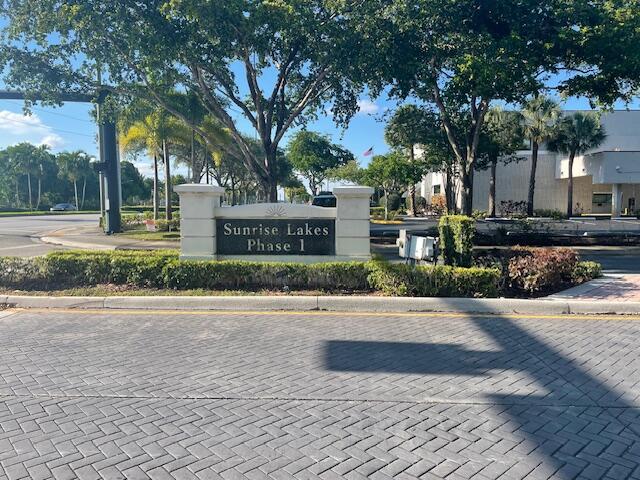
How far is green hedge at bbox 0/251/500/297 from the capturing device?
331 inches

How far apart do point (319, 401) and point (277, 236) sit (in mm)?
6044

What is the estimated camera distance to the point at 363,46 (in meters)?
13.3

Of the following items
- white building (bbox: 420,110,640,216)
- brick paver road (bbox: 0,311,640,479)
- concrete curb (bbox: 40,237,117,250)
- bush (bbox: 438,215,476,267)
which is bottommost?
brick paver road (bbox: 0,311,640,479)

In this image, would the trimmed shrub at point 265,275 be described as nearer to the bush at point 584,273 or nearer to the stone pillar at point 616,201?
the bush at point 584,273

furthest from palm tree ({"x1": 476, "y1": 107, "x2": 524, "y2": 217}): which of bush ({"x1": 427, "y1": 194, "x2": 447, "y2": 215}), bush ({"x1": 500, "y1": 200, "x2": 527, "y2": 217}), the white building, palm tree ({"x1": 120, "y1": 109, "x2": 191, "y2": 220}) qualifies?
palm tree ({"x1": 120, "y1": 109, "x2": 191, "y2": 220})

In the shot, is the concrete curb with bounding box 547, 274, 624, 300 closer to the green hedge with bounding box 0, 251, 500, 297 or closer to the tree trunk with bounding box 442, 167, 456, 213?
the green hedge with bounding box 0, 251, 500, 297

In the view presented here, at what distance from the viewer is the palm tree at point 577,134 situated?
39500mm

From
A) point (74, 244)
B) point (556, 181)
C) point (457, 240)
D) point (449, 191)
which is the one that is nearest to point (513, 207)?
point (556, 181)

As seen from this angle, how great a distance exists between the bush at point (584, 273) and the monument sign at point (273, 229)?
3976 millimetres

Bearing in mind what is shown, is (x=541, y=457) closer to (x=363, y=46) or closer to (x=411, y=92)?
(x=363, y=46)

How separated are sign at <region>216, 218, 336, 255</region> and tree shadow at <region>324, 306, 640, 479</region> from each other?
13.9 feet

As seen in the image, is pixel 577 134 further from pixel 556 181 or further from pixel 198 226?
pixel 198 226

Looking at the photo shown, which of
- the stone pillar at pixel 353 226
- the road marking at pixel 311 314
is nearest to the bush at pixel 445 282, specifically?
the road marking at pixel 311 314

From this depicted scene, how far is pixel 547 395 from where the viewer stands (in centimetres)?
418
